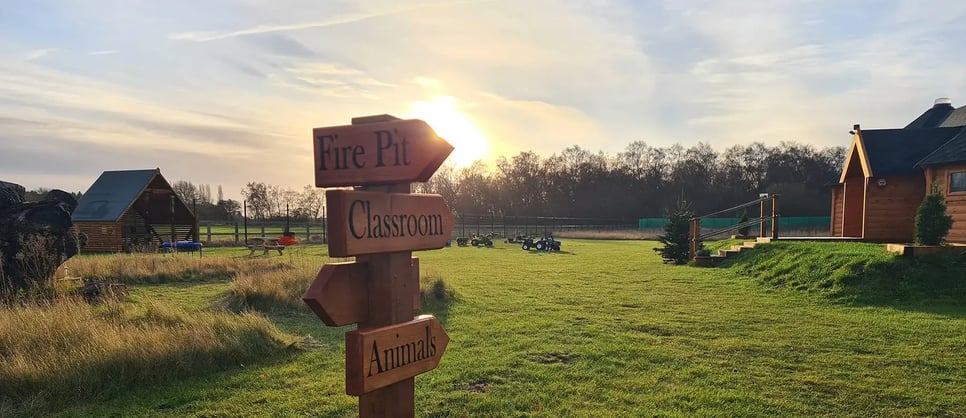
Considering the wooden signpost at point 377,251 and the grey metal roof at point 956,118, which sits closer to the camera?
the wooden signpost at point 377,251

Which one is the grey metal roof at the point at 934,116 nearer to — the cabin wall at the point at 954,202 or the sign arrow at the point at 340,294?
the cabin wall at the point at 954,202

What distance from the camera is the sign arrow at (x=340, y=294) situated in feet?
6.66

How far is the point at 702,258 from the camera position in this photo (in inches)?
623

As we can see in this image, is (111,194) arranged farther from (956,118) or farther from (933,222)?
(956,118)

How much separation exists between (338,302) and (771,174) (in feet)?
240

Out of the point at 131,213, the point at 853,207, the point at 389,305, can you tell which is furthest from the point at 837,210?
the point at 131,213

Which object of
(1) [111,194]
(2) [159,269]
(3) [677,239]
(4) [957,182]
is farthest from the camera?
(1) [111,194]

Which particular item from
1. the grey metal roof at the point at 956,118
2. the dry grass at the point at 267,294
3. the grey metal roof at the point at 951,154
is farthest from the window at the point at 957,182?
the dry grass at the point at 267,294

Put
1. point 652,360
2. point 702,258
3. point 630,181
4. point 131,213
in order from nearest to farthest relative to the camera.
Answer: point 652,360
point 702,258
point 131,213
point 630,181

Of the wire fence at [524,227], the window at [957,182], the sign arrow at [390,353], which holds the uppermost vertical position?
the window at [957,182]

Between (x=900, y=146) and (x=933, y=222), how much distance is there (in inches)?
270

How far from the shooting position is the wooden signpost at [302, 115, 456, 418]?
81.3 inches

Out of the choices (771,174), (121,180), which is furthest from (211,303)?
(771,174)

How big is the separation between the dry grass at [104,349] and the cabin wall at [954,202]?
1465 cm
